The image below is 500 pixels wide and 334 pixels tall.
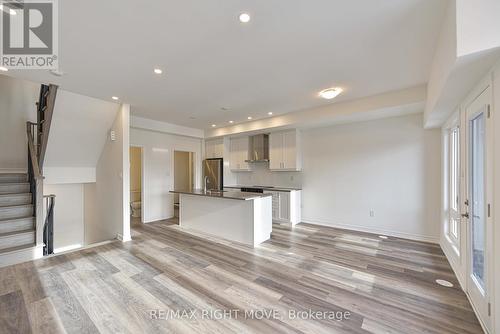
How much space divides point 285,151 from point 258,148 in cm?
103

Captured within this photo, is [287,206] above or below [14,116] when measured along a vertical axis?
below

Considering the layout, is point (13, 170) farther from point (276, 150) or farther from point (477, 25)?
point (477, 25)

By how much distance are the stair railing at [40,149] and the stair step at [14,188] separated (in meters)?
0.21

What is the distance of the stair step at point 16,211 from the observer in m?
3.30

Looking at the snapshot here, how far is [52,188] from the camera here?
5215mm

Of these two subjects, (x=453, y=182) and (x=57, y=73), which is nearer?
(x=57, y=73)

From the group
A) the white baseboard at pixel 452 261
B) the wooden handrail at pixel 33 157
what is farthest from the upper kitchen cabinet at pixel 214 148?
the white baseboard at pixel 452 261

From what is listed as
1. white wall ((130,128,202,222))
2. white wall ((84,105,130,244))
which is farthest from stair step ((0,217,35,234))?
white wall ((130,128,202,222))

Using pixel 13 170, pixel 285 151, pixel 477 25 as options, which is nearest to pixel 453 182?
pixel 477 25

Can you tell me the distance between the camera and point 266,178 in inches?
244

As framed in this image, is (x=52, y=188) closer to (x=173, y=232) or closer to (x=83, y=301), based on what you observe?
(x=173, y=232)

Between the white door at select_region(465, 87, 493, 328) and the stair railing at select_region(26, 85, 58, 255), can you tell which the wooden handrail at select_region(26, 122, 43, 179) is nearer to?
the stair railing at select_region(26, 85, 58, 255)

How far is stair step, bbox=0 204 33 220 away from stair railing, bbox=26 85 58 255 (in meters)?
0.13

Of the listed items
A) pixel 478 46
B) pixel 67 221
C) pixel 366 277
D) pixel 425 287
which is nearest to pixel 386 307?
pixel 366 277
